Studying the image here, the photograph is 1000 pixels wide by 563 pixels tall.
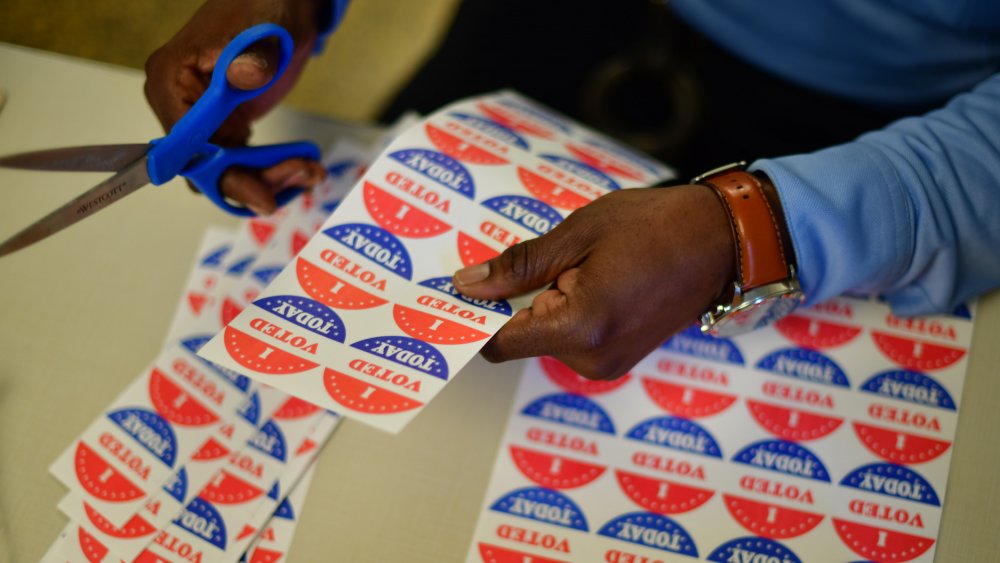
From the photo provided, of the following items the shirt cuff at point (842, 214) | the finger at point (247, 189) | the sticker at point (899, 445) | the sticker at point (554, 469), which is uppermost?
the shirt cuff at point (842, 214)

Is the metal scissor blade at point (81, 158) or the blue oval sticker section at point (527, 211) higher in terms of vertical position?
the blue oval sticker section at point (527, 211)

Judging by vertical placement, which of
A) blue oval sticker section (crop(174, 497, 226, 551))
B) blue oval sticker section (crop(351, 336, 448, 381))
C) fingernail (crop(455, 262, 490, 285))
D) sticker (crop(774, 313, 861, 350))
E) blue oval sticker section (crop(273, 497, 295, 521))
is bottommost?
blue oval sticker section (crop(174, 497, 226, 551))

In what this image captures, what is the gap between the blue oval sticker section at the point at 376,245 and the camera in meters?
0.70

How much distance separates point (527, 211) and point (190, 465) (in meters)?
0.41

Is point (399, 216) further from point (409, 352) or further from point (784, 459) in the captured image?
point (784, 459)

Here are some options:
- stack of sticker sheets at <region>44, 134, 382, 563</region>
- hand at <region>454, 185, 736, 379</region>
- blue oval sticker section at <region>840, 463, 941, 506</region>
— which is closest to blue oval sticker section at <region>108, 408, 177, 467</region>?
stack of sticker sheets at <region>44, 134, 382, 563</region>

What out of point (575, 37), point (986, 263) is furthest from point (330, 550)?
point (575, 37)

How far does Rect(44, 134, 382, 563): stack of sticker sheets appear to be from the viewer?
2.32ft

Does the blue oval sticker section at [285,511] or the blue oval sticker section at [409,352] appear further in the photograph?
the blue oval sticker section at [285,511]

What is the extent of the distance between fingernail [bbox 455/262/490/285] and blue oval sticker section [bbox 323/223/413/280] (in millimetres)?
56

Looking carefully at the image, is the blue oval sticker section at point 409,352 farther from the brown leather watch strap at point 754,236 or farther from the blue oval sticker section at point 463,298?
the brown leather watch strap at point 754,236

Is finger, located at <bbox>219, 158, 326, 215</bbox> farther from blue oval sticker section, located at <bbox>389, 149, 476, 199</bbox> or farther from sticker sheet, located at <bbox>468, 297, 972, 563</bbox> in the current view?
sticker sheet, located at <bbox>468, 297, 972, 563</bbox>

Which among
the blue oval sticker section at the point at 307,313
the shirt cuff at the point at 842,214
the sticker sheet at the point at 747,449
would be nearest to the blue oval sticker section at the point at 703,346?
the sticker sheet at the point at 747,449

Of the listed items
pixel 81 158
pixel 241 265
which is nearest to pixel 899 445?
pixel 241 265
